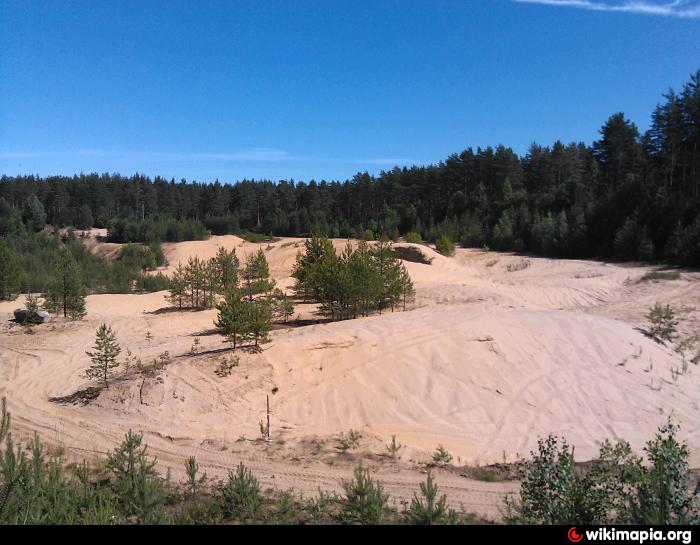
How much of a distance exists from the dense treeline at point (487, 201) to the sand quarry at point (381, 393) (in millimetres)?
21273

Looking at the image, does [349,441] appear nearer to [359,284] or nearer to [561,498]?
[561,498]

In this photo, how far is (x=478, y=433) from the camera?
9.95m

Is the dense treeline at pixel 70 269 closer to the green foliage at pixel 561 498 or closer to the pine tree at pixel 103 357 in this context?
the pine tree at pixel 103 357

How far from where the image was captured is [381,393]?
37.8 ft

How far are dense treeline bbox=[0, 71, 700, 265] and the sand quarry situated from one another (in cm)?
2127

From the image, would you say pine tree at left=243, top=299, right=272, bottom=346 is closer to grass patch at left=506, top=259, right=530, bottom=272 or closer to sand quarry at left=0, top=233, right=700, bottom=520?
sand quarry at left=0, top=233, right=700, bottom=520

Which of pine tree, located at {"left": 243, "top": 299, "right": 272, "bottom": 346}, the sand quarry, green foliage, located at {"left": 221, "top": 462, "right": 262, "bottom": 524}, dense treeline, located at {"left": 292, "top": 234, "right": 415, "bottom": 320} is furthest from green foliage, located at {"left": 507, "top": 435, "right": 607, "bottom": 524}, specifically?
dense treeline, located at {"left": 292, "top": 234, "right": 415, "bottom": 320}

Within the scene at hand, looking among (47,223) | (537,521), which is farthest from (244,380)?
(47,223)

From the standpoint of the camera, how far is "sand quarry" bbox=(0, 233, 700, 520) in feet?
27.2

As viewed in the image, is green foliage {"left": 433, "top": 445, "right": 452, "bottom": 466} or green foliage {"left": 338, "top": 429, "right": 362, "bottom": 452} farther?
green foliage {"left": 338, "top": 429, "right": 362, "bottom": 452}

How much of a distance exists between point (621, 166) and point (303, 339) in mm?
43449

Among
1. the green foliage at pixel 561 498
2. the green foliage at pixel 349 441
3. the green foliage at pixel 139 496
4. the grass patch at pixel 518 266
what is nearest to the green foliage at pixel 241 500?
the green foliage at pixel 139 496
